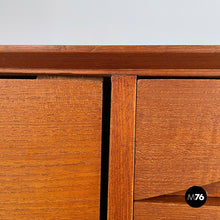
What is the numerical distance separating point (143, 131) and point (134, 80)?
0.25 feet

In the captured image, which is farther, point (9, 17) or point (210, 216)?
point (9, 17)

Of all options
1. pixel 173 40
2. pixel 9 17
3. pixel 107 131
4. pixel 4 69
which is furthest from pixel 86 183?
pixel 9 17

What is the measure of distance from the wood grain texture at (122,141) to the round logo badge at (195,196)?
8 cm

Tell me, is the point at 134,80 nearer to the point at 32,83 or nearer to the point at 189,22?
the point at 32,83

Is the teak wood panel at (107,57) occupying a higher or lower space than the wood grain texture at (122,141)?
higher

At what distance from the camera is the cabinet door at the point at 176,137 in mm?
406

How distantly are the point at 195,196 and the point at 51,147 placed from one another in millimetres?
225

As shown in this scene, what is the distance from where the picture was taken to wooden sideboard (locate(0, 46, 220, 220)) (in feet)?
1.34

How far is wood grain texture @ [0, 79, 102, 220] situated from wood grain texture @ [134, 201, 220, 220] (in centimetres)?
8

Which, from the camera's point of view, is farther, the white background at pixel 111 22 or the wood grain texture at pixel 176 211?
the white background at pixel 111 22

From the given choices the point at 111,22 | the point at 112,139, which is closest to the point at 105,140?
the point at 112,139

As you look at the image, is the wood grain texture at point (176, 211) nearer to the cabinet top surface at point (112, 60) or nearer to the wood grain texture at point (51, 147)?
the wood grain texture at point (51, 147)

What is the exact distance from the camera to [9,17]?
105 centimetres

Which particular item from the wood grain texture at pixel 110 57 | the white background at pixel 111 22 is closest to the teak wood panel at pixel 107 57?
the wood grain texture at pixel 110 57
